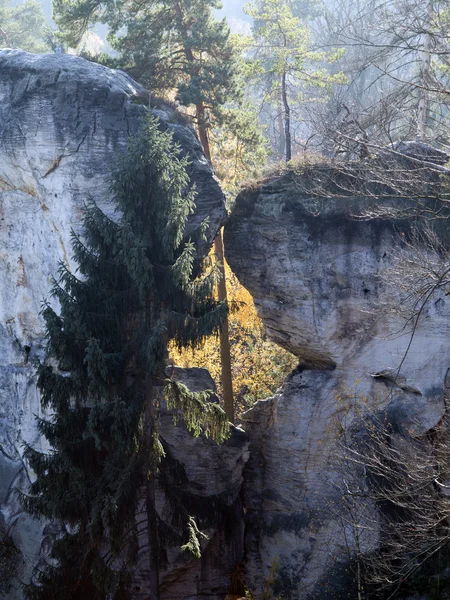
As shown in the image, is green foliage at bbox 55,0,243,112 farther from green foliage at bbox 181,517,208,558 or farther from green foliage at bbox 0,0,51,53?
green foliage at bbox 0,0,51,53

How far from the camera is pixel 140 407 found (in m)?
9.95

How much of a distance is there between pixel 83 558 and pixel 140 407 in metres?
2.13

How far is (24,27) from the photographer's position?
85.5ft

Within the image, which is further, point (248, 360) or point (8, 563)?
point (248, 360)

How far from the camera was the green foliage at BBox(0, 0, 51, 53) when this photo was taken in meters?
25.2

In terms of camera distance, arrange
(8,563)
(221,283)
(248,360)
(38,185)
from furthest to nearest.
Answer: (248,360) < (221,283) < (8,563) < (38,185)

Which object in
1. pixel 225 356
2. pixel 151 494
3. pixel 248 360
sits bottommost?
pixel 151 494

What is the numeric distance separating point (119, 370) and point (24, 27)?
20.0 metres

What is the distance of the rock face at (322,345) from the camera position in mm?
12109

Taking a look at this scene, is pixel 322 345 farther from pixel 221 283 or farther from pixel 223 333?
pixel 221 283

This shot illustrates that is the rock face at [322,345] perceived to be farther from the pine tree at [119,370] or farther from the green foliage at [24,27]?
the green foliage at [24,27]

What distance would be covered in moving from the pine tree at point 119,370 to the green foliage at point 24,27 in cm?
1602

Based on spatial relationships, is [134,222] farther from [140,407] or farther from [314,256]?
[314,256]

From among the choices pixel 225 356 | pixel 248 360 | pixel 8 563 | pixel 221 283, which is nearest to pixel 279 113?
pixel 221 283
